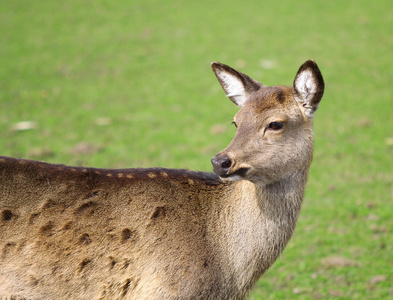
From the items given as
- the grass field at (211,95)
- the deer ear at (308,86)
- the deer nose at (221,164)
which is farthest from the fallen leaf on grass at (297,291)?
the deer nose at (221,164)

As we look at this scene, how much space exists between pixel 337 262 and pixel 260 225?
2308mm

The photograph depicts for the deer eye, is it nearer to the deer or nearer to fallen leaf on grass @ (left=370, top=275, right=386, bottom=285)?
the deer

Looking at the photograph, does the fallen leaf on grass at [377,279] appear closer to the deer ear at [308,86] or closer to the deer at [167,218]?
the deer at [167,218]

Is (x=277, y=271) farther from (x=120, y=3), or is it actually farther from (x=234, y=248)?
(x=120, y=3)

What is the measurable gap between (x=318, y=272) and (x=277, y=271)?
429 millimetres

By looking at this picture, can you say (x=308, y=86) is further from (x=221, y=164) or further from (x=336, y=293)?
(x=336, y=293)

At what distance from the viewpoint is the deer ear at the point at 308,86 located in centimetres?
361

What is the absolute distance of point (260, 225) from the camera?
3.77 metres

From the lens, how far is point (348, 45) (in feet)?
41.9

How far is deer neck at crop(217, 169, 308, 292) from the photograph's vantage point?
3.74m

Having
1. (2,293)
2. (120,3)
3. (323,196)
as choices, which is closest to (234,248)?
(2,293)

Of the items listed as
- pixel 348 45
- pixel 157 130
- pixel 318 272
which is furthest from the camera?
pixel 348 45

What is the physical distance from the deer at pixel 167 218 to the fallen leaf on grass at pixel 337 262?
6.81 feet

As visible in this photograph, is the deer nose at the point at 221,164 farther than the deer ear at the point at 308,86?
No
